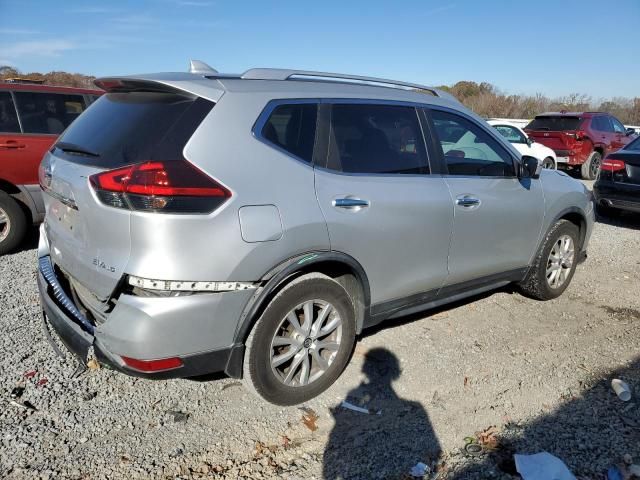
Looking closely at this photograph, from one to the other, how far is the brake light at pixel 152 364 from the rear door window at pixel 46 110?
4.23m

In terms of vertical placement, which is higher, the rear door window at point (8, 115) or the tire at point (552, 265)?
the rear door window at point (8, 115)

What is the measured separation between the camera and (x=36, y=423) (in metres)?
2.71

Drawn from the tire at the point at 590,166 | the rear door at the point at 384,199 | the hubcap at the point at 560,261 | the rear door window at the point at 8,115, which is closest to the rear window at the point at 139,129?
the rear door at the point at 384,199

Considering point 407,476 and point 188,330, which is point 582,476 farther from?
point 188,330

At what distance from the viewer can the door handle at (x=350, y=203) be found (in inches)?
110

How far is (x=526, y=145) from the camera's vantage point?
1193 centimetres

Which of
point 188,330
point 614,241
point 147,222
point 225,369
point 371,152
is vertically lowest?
point 614,241

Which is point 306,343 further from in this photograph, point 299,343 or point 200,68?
point 200,68

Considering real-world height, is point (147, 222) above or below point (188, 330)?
above

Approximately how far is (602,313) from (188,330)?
382 centimetres

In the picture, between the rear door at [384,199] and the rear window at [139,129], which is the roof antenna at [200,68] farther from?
the rear door at [384,199]

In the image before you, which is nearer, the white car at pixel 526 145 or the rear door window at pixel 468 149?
the rear door window at pixel 468 149

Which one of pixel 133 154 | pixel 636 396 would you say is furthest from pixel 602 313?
pixel 133 154

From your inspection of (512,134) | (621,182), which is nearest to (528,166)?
(621,182)
